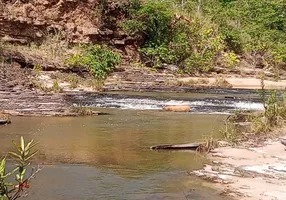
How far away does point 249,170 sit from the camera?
25.8 feet

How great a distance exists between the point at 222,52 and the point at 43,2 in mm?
13962

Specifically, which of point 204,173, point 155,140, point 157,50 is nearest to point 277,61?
point 157,50

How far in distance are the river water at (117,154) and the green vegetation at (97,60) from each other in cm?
1126

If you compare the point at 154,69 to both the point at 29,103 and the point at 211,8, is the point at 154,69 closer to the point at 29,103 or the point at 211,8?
the point at 211,8

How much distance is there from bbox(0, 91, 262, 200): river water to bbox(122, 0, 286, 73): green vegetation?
17.2 m

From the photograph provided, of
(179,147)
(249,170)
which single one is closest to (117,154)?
(179,147)

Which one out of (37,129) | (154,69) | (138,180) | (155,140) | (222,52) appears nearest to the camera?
(138,180)

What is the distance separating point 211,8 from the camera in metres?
43.0

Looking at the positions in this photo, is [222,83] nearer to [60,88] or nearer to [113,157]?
[60,88]

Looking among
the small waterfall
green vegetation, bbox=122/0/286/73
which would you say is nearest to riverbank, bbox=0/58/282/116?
the small waterfall

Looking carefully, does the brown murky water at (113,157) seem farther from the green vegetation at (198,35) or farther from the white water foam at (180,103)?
the green vegetation at (198,35)

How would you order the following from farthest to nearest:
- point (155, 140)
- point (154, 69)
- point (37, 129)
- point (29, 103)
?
point (154, 69), point (29, 103), point (37, 129), point (155, 140)

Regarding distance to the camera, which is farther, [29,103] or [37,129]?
[29,103]

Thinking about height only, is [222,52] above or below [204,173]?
above
